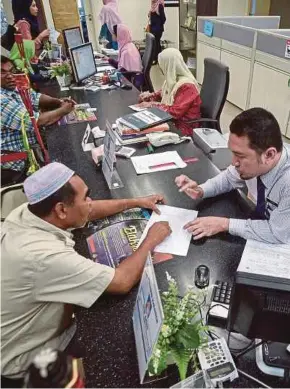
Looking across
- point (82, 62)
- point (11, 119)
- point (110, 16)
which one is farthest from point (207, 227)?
point (110, 16)

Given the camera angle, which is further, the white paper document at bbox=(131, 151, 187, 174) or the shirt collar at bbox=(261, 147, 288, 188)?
the white paper document at bbox=(131, 151, 187, 174)

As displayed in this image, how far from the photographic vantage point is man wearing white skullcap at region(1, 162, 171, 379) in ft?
2.83

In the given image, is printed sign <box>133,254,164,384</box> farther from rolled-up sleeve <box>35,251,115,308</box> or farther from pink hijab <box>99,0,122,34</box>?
pink hijab <box>99,0,122,34</box>

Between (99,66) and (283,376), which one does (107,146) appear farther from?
(99,66)

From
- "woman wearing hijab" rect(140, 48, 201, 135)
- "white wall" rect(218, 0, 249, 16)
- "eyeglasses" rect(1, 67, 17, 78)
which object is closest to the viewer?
"eyeglasses" rect(1, 67, 17, 78)

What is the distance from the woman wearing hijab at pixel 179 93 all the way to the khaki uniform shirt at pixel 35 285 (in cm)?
182

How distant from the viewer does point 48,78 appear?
3779 millimetres

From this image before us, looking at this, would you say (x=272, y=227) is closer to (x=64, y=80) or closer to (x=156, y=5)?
(x=64, y=80)

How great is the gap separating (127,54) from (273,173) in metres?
3.44

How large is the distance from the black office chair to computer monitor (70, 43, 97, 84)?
1.39m

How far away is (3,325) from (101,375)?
318mm

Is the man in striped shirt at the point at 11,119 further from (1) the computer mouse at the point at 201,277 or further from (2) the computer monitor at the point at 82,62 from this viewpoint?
(1) the computer mouse at the point at 201,277

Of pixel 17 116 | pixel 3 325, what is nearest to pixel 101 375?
pixel 3 325

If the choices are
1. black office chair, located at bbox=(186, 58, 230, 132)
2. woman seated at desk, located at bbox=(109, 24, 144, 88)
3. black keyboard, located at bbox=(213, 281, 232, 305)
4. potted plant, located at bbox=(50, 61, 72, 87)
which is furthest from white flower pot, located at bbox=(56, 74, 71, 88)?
black keyboard, located at bbox=(213, 281, 232, 305)
